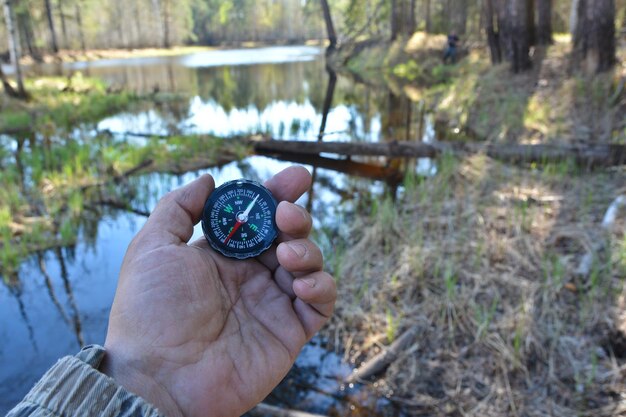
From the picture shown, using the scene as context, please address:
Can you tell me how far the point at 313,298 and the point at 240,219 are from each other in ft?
1.65

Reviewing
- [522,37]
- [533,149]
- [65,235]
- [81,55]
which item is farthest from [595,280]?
[81,55]

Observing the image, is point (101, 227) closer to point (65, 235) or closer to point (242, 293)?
point (65, 235)

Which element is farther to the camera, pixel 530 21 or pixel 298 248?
pixel 530 21

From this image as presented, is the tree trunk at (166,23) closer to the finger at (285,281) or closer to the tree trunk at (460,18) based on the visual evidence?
the tree trunk at (460,18)

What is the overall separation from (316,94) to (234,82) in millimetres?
6292

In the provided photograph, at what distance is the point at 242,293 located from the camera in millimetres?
2096

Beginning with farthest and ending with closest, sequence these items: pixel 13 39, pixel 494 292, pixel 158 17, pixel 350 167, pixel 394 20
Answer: pixel 158 17 < pixel 394 20 < pixel 13 39 < pixel 350 167 < pixel 494 292

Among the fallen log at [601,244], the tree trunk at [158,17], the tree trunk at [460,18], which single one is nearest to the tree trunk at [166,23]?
the tree trunk at [158,17]

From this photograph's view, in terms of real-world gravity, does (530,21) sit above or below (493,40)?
above

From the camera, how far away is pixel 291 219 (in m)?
1.97

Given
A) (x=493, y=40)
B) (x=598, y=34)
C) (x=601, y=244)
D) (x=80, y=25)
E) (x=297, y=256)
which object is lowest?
(x=601, y=244)

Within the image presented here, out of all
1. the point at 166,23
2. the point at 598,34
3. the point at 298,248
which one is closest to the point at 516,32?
the point at 598,34

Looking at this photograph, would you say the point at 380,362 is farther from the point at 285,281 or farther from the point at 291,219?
the point at 291,219

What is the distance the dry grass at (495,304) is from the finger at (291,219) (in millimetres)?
2173
